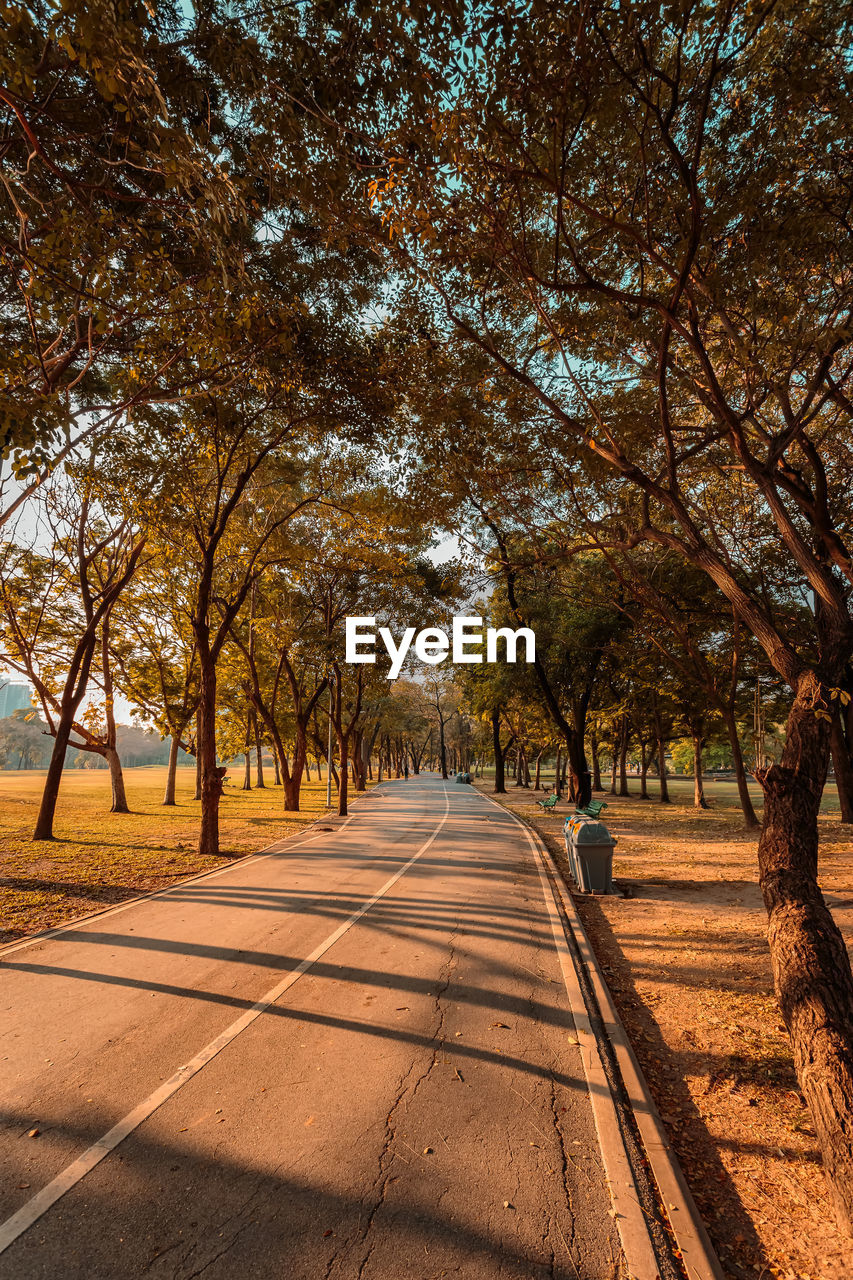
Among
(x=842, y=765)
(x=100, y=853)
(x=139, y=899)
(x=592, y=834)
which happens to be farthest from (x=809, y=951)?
(x=842, y=765)

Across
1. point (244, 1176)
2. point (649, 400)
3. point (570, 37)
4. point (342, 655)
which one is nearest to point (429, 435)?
point (649, 400)

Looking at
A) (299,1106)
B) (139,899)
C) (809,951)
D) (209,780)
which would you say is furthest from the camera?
(209,780)

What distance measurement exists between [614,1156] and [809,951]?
2.23 metres

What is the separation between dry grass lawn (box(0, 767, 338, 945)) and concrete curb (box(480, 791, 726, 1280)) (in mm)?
7449

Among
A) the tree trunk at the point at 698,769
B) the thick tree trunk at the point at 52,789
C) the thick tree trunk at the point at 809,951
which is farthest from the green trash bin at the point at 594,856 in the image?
the tree trunk at the point at 698,769

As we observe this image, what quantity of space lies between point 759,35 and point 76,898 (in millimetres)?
14704

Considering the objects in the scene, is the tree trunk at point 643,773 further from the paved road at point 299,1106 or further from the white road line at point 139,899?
the paved road at point 299,1106

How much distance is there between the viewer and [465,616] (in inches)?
1086

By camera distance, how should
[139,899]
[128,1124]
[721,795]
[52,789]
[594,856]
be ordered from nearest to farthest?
[128,1124] < [139,899] < [594,856] < [52,789] < [721,795]

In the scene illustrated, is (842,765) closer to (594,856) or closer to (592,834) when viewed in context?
(594,856)

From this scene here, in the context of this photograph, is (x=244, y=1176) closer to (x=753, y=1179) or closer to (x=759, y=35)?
(x=753, y=1179)

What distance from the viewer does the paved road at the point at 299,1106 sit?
9.52 feet

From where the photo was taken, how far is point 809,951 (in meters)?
4.52

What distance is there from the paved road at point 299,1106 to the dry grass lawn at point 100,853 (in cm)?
154
